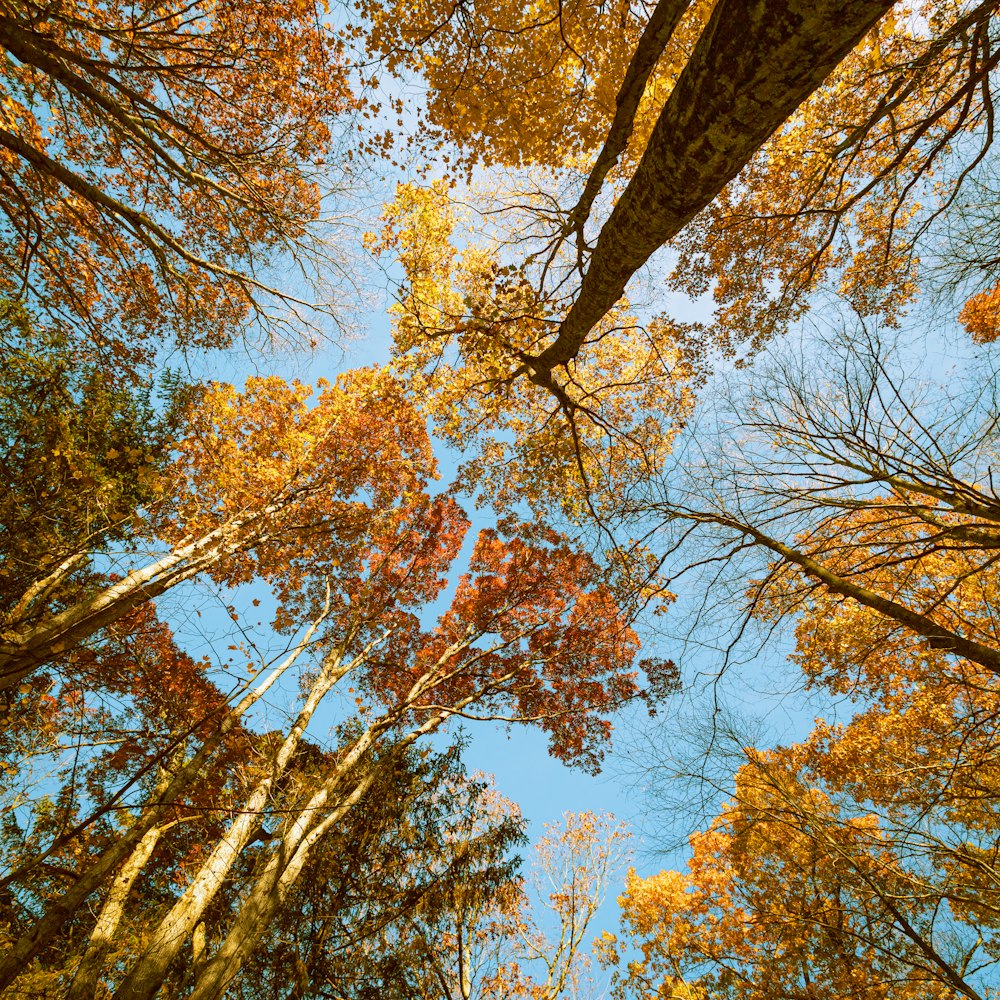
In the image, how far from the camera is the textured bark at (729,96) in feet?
5.06

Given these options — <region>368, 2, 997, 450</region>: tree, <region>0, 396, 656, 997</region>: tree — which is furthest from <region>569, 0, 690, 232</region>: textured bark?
<region>0, 396, 656, 997</region>: tree

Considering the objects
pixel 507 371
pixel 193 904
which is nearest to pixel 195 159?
pixel 507 371

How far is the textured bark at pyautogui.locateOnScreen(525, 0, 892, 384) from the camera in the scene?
5.06 feet

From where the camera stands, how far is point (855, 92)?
4934 mm

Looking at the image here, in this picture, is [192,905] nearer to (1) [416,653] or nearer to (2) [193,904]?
(2) [193,904]

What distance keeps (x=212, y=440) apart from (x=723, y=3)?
9293 mm

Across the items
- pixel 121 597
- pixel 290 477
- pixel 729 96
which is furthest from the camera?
pixel 290 477

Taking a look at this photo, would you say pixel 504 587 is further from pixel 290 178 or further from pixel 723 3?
pixel 723 3

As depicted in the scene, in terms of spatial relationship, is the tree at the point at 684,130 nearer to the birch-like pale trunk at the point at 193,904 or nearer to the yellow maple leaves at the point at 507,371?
the yellow maple leaves at the point at 507,371

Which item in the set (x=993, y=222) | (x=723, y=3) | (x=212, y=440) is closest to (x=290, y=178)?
(x=723, y=3)

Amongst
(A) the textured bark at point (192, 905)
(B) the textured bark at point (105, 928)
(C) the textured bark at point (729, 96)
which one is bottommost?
(B) the textured bark at point (105, 928)

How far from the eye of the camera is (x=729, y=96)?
178 centimetres

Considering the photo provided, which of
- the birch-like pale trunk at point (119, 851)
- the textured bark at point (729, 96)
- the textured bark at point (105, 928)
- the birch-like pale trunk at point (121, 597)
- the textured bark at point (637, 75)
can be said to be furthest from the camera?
the textured bark at point (105, 928)

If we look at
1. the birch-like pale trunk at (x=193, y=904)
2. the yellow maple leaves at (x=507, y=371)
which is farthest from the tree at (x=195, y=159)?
the birch-like pale trunk at (x=193, y=904)
